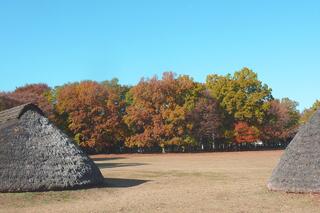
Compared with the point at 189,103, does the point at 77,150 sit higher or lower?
lower

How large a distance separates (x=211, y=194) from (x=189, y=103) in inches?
2047

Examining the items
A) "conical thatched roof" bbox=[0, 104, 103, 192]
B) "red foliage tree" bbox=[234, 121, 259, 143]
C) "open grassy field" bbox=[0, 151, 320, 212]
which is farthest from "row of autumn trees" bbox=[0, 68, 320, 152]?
"open grassy field" bbox=[0, 151, 320, 212]

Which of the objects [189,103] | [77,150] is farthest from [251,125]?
[77,150]

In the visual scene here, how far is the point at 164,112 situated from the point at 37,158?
48.1 metres

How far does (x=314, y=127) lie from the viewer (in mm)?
17656

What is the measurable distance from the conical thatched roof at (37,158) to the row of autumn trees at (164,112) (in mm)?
42670

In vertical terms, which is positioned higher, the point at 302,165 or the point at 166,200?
the point at 302,165

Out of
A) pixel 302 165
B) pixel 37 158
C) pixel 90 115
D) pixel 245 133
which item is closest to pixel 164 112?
pixel 90 115

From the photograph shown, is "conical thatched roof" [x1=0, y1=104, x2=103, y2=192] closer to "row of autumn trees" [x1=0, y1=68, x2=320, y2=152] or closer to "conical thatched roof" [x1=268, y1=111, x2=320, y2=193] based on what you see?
"conical thatched roof" [x1=268, y1=111, x2=320, y2=193]

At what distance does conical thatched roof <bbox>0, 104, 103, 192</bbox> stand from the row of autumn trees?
140ft

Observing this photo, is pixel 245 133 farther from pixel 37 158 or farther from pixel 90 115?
pixel 37 158

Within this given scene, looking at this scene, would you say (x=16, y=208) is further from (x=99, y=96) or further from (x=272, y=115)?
(x=272, y=115)

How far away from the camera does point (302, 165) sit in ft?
55.1

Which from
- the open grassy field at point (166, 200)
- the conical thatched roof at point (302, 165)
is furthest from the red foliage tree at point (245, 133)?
the conical thatched roof at point (302, 165)
